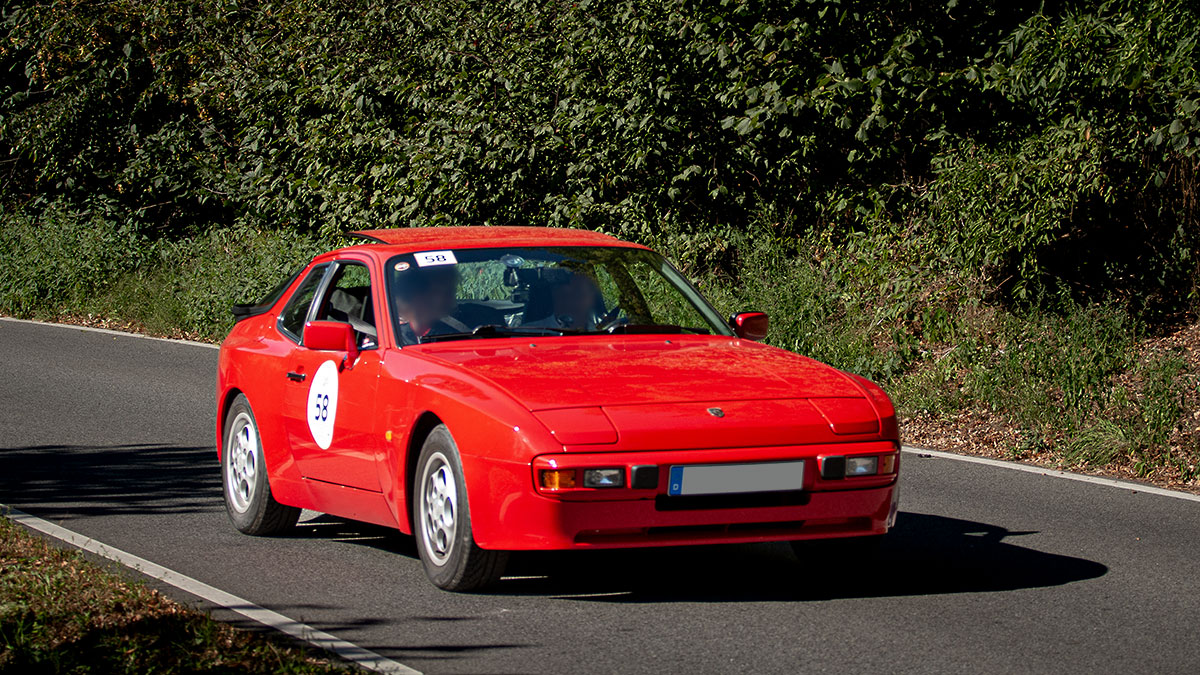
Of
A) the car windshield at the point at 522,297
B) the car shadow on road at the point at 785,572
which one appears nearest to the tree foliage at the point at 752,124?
the car shadow on road at the point at 785,572

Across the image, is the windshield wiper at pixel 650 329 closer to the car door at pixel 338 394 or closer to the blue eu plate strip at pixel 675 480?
the car door at pixel 338 394

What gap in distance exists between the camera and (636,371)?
6.46 metres

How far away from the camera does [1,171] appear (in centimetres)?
2941

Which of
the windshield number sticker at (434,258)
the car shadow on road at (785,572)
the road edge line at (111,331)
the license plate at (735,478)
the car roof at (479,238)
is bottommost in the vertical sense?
the road edge line at (111,331)

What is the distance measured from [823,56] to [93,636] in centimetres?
1112

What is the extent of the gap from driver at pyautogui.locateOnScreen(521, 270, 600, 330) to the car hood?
15cm

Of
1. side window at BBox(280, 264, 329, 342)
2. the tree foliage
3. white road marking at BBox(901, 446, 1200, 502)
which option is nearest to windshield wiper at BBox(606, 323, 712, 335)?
side window at BBox(280, 264, 329, 342)

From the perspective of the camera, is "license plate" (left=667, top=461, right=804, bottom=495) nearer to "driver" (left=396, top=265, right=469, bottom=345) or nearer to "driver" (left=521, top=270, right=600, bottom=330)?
"driver" (left=521, top=270, right=600, bottom=330)

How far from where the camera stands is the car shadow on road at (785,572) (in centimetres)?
655

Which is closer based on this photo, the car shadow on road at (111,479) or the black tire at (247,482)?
the black tire at (247,482)

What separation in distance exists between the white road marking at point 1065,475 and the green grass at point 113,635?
19.4 feet

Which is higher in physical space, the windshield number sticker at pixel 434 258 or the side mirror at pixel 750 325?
the windshield number sticker at pixel 434 258

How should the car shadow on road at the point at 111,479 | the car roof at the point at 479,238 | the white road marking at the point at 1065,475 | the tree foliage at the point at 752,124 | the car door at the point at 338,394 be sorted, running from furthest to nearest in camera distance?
the tree foliage at the point at 752,124
the white road marking at the point at 1065,475
the car shadow on road at the point at 111,479
the car roof at the point at 479,238
the car door at the point at 338,394

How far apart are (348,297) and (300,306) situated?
429 millimetres
